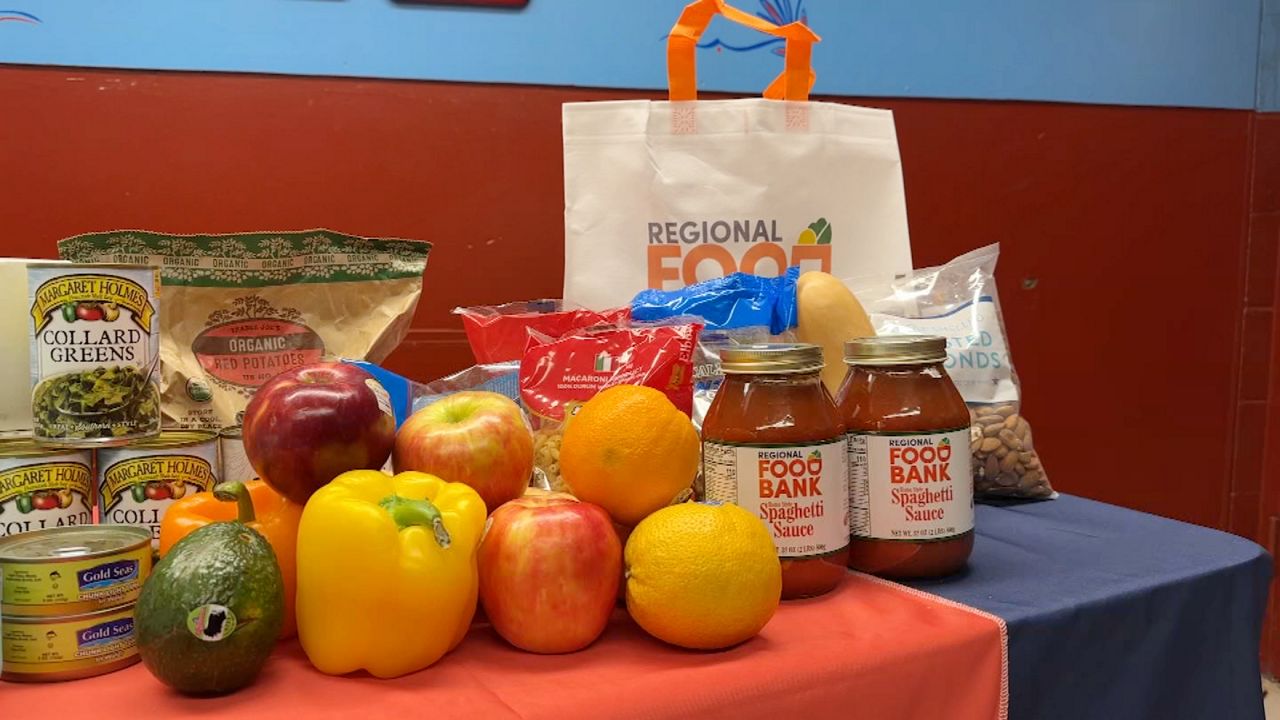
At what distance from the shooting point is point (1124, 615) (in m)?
0.87

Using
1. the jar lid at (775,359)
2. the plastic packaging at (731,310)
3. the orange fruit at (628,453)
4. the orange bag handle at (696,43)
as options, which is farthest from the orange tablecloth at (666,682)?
the orange bag handle at (696,43)

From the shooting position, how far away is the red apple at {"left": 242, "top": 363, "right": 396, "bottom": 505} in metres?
0.75

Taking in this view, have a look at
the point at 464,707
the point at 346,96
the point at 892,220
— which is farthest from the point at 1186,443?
the point at 464,707

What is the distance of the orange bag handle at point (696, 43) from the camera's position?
4.23 feet

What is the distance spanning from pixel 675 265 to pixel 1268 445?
1793mm

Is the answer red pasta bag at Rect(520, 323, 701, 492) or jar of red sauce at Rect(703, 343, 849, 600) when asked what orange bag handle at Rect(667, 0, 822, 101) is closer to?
red pasta bag at Rect(520, 323, 701, 492)

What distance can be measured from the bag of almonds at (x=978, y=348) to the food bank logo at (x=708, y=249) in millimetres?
168

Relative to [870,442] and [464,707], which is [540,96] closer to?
[870,442]

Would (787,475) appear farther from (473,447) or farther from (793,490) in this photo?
(473,447)

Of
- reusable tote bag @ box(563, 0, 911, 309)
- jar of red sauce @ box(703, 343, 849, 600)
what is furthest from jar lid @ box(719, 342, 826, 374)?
reusable tote bag @ box(563, 0, 911, 309)

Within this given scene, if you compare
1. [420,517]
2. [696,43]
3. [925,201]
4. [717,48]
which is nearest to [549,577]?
[420,517]

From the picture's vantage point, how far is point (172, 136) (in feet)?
5.41

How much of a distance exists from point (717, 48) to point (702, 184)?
62cm

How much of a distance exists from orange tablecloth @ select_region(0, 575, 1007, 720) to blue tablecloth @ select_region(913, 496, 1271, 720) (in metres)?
0.06
